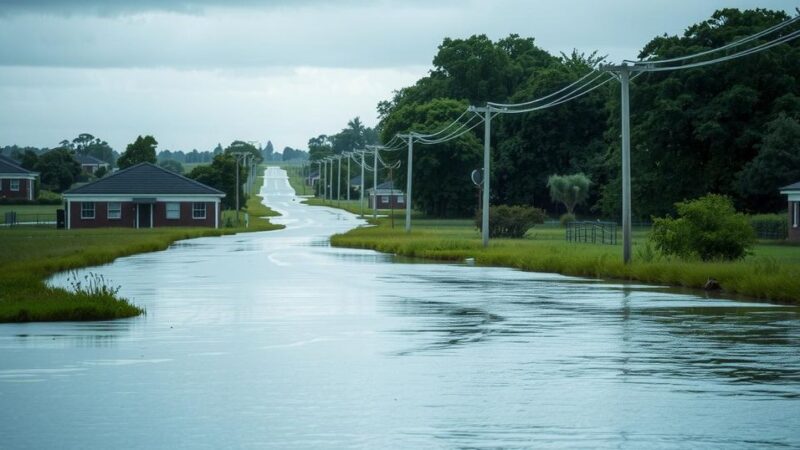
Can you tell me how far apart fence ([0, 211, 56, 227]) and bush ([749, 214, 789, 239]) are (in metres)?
55.6

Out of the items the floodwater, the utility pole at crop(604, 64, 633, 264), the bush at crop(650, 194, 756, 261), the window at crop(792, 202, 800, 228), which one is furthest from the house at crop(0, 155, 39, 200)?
the floodwater

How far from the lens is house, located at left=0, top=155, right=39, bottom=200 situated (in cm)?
15338

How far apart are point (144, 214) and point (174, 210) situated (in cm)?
269

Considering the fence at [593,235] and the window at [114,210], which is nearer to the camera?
the fence at [593,235]

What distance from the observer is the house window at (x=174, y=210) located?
359 ft

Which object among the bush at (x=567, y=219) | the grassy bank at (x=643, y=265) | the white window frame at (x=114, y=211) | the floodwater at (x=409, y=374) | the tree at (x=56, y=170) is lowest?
the floodwater at (x=409, y=374)

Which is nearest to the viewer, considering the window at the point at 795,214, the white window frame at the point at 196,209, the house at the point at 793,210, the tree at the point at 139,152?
the house at the point at 793,210

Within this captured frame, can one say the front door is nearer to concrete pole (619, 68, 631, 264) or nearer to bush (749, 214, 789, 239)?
bush (749, 214, 789, 239)

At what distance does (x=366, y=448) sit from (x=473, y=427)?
149 centimetres

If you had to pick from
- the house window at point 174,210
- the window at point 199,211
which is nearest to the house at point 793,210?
the window at point 199,211

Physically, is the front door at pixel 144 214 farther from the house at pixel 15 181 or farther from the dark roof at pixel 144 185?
the house at pixel 15 181

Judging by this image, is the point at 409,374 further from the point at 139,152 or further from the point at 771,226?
the point at 139,152

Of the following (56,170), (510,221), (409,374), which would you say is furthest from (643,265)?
(56,170)

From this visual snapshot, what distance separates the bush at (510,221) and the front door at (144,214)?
39.3 metres
